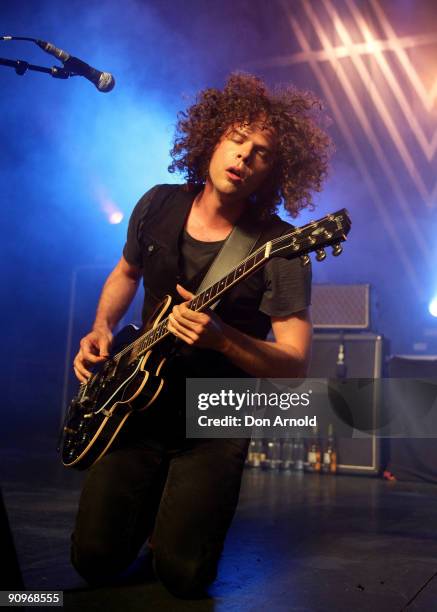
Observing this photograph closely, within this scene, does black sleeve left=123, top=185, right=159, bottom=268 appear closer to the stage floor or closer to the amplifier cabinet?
the stage floor

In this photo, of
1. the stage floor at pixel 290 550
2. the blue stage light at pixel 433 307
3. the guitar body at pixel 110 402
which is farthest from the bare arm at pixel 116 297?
the blue stage light at pixel 433 307

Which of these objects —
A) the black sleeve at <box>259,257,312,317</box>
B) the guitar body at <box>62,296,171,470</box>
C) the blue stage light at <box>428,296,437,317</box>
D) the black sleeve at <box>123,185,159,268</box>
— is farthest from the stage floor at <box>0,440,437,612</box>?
the blue stage light at <box>428,296,437,317</box>

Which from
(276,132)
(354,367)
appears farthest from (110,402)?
(354,367)

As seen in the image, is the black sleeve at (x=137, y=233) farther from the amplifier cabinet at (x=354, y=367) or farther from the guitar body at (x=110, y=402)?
the amplifier cabinet at (x=354, y=367)

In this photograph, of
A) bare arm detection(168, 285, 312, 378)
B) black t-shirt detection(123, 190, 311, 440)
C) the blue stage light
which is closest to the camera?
bare arm detection(168, 285, 312, 378)

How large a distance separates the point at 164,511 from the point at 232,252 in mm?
1026

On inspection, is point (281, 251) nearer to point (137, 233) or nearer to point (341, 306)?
point (137, 233)

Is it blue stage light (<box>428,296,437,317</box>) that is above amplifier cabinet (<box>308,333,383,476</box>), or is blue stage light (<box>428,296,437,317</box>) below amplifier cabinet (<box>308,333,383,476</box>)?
above

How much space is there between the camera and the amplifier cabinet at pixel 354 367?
550cm

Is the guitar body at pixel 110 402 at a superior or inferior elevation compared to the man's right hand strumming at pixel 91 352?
inferior

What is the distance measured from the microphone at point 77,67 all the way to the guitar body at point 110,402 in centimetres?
120

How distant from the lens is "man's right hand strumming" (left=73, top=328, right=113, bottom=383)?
8.75ft

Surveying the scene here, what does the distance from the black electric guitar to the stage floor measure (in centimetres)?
50

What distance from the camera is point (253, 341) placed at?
235 cm
